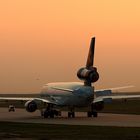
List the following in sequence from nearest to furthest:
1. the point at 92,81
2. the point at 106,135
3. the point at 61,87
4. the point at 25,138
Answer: the point at 25,138 < the point at 106,135 < the point at 92,81 < the point at 61,87

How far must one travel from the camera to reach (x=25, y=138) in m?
32.4

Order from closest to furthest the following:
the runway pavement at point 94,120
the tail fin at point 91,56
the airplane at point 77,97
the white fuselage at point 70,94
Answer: the runway pavement at point 94,120
the white fuselage at point 70,94
the airplane at point 77,97
the tail fin at point 91,56

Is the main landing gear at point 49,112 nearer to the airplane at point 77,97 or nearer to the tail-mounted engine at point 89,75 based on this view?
the airplane at point 77,97

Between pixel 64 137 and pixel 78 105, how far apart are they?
3334 cm

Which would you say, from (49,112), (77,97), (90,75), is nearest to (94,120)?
(77,97)

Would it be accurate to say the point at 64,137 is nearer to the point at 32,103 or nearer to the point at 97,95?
the point at 32,103

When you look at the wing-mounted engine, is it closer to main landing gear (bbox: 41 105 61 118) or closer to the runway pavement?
the runway pavement

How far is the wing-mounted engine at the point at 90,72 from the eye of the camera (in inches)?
2579

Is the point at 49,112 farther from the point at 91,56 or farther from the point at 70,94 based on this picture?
the point at 91,56

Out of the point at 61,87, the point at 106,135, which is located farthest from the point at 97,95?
the point at 106,135

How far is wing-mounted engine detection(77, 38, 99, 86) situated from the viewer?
6550 centimetres

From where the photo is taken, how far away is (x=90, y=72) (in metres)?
65.6

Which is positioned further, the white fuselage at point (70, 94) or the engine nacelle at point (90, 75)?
the engine nacelle at point (90, 75)

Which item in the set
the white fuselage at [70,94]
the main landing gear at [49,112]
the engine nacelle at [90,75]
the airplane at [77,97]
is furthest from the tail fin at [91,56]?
the main landing gear at [49,112]
